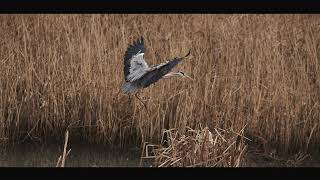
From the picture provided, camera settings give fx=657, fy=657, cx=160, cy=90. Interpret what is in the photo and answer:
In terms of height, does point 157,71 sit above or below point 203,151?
above

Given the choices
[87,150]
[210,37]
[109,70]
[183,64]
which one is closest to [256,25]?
[210,37]

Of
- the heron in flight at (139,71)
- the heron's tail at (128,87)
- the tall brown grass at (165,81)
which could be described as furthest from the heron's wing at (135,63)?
the tall brown grass at (165,81)

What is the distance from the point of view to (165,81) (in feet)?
20.2

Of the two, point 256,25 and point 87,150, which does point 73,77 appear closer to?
point 87,150

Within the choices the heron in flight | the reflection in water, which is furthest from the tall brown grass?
the heron in flight

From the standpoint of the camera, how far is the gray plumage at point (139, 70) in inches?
209

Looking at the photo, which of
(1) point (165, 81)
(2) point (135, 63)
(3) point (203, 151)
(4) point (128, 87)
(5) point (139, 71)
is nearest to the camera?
(3) point (203, 151)

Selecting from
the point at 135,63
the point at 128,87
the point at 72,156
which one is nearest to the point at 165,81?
the point at 128,87

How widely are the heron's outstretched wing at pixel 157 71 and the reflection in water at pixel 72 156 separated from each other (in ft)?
2.59

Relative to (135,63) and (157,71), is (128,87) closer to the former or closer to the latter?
(135,63)

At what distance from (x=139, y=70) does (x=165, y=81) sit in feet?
2.60

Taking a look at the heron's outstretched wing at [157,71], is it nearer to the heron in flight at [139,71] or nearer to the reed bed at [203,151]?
the heron in flight at [139,71]

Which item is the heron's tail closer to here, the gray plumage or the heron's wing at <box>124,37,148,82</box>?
the gray plumage

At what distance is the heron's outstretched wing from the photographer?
200 inches
